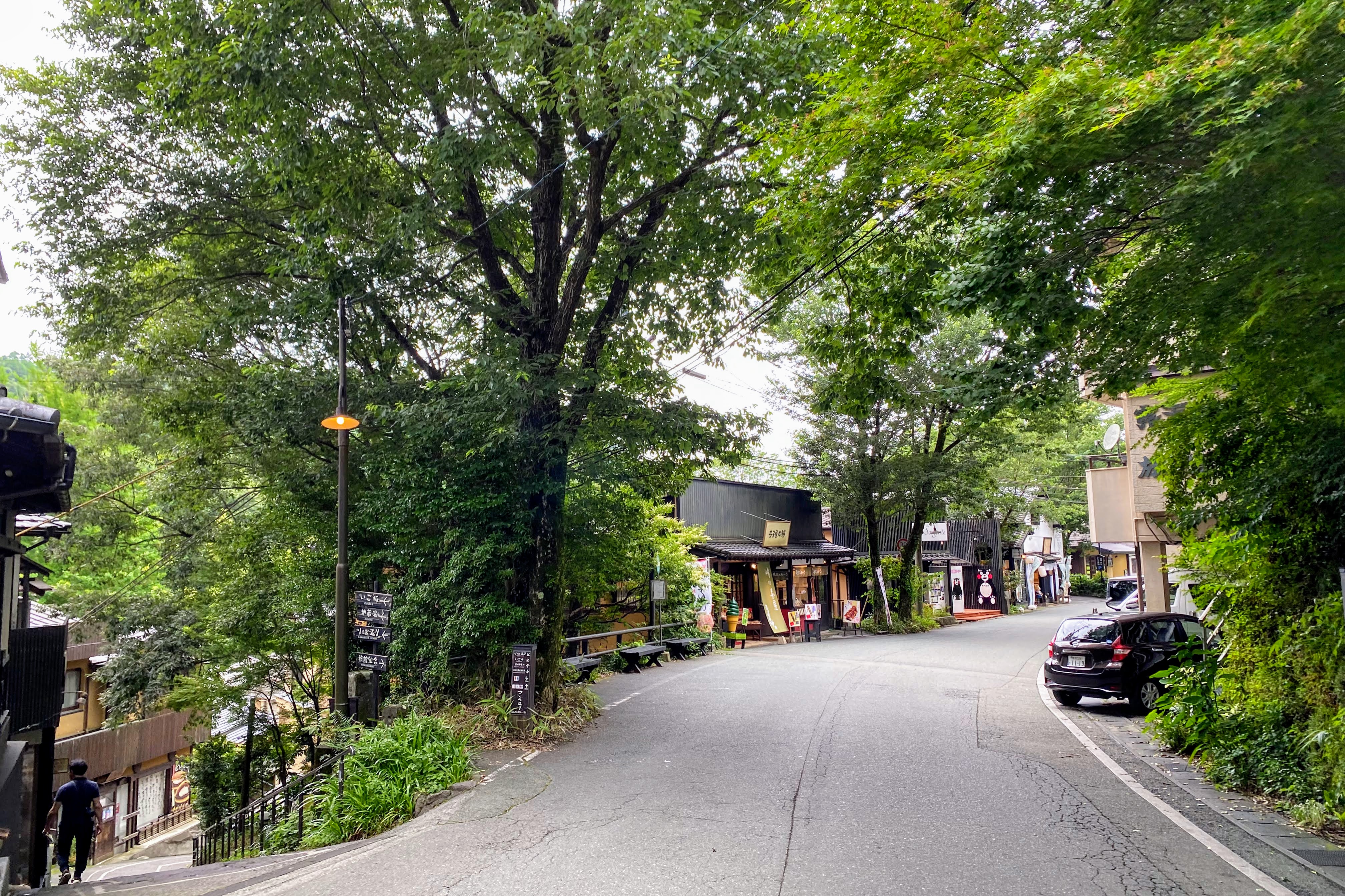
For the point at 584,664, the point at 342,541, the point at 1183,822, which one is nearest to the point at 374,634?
the point at 342,541

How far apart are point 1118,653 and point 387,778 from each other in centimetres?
1053

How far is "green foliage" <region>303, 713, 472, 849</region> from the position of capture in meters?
7.84

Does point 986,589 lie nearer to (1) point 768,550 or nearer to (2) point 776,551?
(2) point 776,551

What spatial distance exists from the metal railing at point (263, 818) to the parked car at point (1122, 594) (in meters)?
30.6

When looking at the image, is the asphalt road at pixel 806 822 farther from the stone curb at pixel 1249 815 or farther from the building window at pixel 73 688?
the building window at pixel 73 688

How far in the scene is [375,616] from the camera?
10.8m

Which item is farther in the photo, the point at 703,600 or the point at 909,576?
the point at 909,576

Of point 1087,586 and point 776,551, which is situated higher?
point 776,551

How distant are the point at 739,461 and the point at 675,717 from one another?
4.27m

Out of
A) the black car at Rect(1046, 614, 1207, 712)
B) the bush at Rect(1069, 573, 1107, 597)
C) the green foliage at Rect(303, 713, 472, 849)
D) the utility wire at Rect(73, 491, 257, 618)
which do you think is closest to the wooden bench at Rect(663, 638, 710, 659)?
the black car at Rect(1046, 614, 1207, 712)

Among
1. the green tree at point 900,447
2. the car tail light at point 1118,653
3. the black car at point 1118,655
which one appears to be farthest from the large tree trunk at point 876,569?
the car tail light at point 1118,653

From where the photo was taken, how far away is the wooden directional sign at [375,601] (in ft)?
35.7

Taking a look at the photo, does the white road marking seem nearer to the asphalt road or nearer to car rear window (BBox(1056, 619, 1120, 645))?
the asphalt road

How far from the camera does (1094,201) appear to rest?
239 inches
